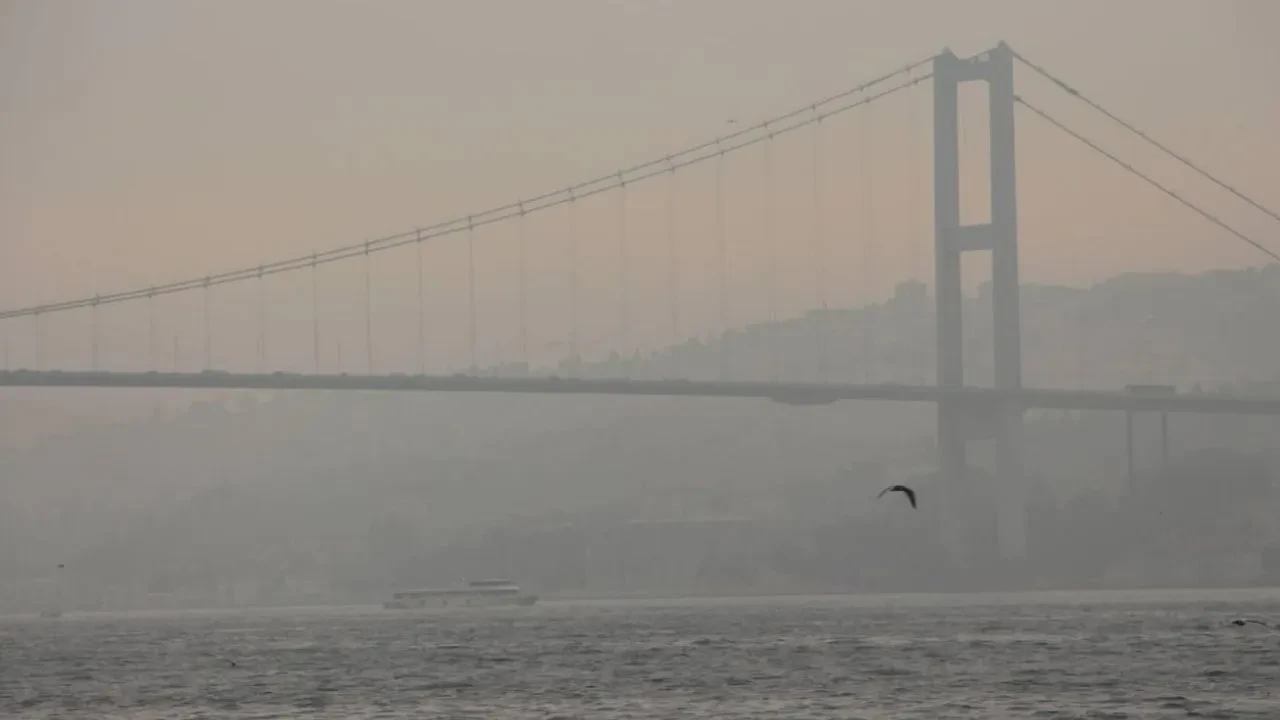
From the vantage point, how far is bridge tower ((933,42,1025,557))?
9962 cm

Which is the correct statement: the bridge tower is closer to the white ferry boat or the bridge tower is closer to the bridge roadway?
the bridge roadway

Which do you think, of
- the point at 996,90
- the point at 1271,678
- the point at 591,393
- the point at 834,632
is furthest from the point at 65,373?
the point at 1271,678

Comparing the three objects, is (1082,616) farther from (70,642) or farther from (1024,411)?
(70,642)

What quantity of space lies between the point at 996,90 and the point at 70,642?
43.0 m

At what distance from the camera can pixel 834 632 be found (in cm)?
7631

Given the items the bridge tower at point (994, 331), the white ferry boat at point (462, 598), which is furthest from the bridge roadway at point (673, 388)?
the white ferry boat at point (462, 598)

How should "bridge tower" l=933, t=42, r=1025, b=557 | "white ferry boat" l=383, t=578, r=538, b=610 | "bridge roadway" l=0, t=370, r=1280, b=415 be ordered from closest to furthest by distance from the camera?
"bridge roadway" l=0, t=370, r=1280, b=415, "bridge tower" l=933, t=42, r=1025, b=557, "white ferry boat" l=383, t=578, r=538, b=610

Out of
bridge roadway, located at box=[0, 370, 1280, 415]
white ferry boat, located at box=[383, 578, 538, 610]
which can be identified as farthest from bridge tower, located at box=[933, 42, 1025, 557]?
white ferry boat, located at box=[383, 578, 538, 610]

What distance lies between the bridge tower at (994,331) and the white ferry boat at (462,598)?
1124 inches

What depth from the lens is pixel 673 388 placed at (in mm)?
92938

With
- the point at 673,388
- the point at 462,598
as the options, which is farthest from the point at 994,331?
the point at 462,598

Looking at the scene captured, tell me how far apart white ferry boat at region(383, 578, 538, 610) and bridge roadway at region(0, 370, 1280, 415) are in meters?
31.7

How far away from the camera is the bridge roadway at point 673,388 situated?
86500 millimetres

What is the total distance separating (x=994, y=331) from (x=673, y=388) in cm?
1448
